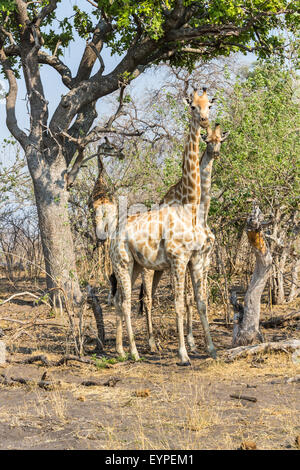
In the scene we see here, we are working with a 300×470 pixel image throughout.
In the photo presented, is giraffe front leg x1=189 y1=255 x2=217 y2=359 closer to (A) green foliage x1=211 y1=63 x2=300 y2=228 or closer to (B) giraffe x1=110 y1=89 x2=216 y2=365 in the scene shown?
(B) giraffe x1=110 y1=89 x2=216 y2=365

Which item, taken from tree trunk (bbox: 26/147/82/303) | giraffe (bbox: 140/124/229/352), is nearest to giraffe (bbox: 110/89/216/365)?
giraffe (bbox: 140/124/229/352)

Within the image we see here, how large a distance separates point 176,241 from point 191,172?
102cm

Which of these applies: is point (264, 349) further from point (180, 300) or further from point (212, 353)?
point (180, 300)

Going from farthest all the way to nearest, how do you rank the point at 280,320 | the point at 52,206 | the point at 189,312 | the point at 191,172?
the point at 52,206 < the point at 280,320 < the point at 189,312 < the point at 191,172

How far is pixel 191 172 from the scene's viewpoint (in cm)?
838

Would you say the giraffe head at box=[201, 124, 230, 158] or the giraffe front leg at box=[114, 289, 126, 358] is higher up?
the giraffe head at box=[201, 124, 230, 158]

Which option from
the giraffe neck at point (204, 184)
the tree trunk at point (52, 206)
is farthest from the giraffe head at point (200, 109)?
the tree trunk at point (52, 206)

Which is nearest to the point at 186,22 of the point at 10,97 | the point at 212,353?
the point at 10,97

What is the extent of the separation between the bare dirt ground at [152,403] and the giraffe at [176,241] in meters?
0.74

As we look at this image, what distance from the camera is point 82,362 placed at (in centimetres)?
842

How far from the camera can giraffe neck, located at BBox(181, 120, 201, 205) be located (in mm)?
8348

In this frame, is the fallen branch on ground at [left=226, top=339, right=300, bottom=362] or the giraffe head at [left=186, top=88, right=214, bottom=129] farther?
the giraffe head at [left=186, top=88, right=214, bottom=129]
